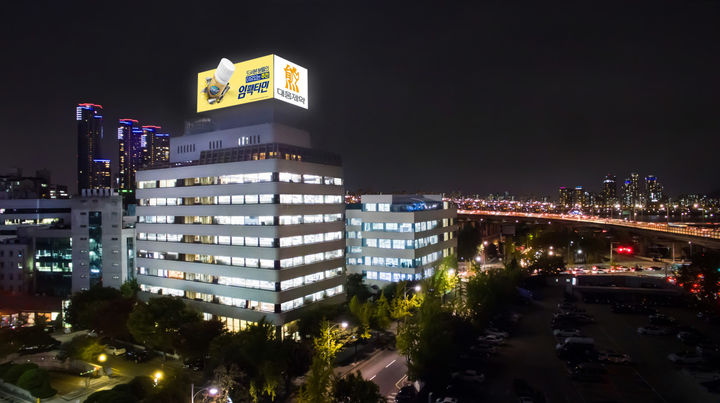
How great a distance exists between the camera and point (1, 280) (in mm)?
81438

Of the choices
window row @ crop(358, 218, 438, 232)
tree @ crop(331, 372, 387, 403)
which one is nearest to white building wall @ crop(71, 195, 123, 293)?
window row @ crop(358, 218, 438, 232)

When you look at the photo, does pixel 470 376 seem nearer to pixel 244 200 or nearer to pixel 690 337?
pixel 690 337

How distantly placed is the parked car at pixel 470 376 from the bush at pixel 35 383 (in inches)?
1346

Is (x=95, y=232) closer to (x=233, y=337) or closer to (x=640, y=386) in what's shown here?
(x=233, y=337)

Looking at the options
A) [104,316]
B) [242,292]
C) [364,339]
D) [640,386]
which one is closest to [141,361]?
[104,316]

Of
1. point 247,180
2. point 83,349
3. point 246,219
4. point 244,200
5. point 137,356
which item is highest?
point 247,180

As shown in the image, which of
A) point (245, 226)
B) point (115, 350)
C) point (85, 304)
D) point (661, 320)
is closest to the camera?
point (115, 350)

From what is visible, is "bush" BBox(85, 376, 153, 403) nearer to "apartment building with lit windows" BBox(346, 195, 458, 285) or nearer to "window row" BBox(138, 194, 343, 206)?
"window row" BBox(138, 194, 343, 206)

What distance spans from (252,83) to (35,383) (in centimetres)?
3967

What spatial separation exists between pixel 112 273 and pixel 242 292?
3750 cm

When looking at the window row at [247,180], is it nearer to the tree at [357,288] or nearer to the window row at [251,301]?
the window row at [251,301]

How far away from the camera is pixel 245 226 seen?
163 ft

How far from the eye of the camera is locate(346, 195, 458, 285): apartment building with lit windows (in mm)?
66062

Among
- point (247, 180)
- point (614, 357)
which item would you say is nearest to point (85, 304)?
point (247, 180)
